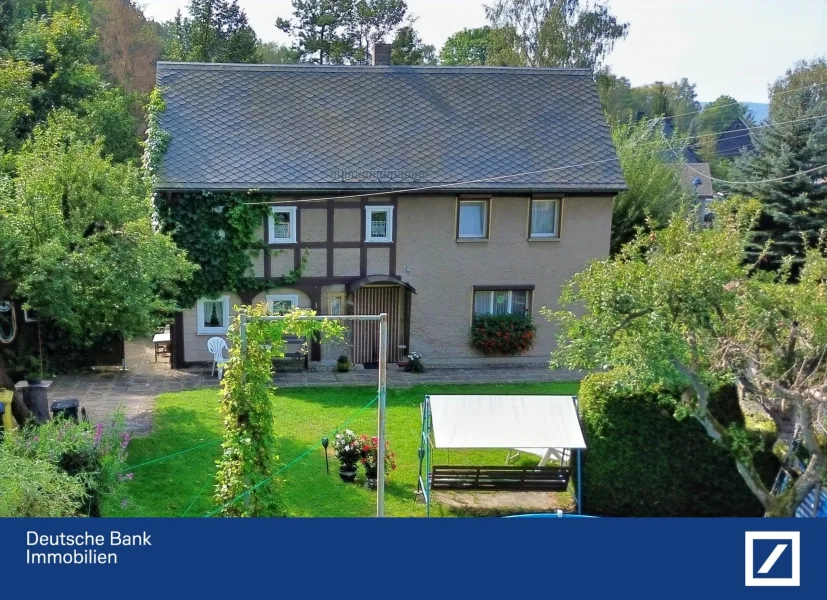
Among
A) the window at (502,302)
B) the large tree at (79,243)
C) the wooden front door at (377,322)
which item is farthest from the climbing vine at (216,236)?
the window at (502,302)

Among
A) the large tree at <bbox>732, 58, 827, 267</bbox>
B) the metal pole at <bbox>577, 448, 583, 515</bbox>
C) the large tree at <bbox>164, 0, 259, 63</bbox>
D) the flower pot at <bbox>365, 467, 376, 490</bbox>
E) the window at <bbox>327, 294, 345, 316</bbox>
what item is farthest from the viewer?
the large tree at <bbox>164, 0, 259, 63</bbox>

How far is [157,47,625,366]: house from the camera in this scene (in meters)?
20.0

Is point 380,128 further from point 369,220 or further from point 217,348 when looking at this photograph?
point 217,348

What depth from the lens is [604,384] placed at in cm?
1196

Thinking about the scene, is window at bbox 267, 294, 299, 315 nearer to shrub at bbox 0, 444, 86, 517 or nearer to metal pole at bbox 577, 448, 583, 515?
metal pole at bbox 577, 448, 583, 515

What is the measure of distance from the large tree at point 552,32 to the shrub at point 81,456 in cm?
3376

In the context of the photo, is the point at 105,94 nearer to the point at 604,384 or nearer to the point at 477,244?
the point at 477,244

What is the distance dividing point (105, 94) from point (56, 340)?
32.4 ft

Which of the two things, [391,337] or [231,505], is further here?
[391,337]

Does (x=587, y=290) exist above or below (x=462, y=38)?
below

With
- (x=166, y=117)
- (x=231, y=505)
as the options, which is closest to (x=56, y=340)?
(x=166, y=117)

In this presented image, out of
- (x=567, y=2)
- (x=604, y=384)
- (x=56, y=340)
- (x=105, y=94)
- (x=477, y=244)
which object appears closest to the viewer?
(x=604, y=384)

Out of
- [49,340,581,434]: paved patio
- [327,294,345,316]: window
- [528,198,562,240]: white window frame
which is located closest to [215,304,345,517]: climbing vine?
[49,340,581,434]: paved patio

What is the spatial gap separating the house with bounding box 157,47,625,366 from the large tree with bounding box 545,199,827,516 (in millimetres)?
9584
